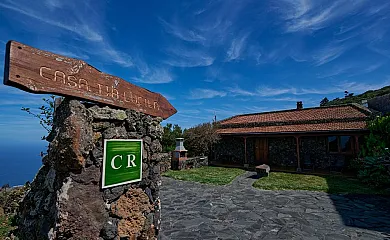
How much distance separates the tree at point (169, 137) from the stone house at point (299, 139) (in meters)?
3.42

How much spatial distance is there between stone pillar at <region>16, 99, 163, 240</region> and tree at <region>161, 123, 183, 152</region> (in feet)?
40.8

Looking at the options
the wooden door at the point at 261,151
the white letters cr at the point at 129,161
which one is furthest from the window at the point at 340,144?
the white letters cr at the point at 129,161

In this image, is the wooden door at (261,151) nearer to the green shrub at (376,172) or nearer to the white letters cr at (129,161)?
the green shrub at (376,172)

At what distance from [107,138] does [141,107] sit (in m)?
0.71

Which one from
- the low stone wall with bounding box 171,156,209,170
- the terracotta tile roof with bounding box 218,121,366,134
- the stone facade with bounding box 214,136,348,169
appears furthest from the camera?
the low stone wall with bounding box 171,156,209,170

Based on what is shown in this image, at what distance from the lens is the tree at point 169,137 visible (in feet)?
49.3

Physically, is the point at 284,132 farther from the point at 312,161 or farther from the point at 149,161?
the point at 149,161

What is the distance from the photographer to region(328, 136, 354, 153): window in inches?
456

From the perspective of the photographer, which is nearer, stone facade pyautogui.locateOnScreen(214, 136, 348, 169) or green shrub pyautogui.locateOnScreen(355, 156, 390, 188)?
green shrub pyautogui.locateOnScreen(355, 156, 390, 188)

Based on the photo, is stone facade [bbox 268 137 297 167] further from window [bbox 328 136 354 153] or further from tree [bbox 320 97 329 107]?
tree [bbox 320 97 329 107]

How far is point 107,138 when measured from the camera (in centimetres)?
220

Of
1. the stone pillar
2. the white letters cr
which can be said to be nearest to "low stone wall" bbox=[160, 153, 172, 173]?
the stone pillar

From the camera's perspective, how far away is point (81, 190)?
1908mm

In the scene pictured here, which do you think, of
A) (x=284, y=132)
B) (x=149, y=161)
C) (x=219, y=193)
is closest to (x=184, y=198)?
(x=219, y=193)
